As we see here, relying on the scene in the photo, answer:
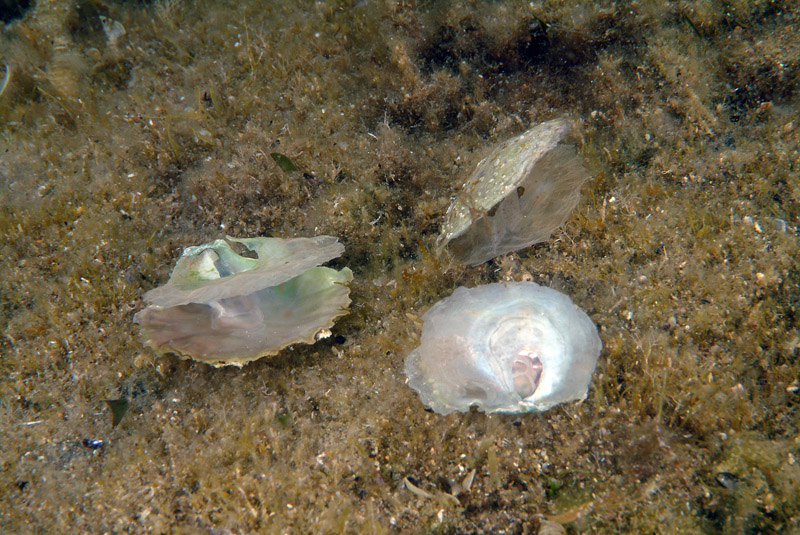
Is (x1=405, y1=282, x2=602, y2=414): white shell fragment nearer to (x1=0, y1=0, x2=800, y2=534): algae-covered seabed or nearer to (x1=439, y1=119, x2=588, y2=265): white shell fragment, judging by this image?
(x1=0, y1=0, x2=800, y2=534): algae-covered seabed

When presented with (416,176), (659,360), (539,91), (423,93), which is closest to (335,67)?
(423,93)

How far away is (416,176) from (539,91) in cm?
160

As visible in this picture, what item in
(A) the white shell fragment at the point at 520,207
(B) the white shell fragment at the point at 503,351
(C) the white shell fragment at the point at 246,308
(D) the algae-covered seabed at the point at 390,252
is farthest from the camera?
(A) the white shell fragment at the point at 520,207

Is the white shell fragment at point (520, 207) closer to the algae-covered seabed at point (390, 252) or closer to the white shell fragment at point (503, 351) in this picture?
the algae-covered seabed at point (390, 252)

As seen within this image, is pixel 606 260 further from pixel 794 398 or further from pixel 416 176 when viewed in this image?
pixel 416 176

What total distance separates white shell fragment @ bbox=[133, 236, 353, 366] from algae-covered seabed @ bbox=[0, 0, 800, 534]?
0.77 feet

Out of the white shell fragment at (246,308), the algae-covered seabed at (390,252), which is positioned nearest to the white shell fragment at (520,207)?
the algae-covered seabed at (390,252)

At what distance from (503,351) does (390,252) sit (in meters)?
1.30

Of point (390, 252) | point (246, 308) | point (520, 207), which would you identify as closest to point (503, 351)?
point (520, 207)

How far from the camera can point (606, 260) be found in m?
3.26

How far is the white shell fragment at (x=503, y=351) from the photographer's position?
2713 mm

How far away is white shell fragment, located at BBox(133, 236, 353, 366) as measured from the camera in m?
2.98

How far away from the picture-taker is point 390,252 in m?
3.73

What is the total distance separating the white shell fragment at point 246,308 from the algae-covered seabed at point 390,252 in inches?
9.2
